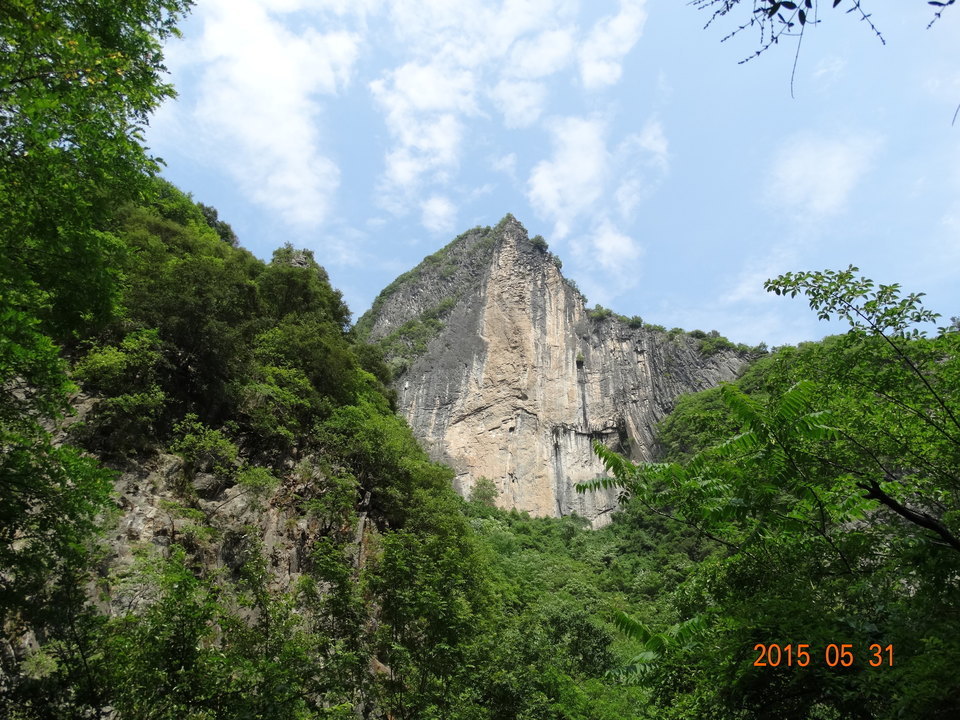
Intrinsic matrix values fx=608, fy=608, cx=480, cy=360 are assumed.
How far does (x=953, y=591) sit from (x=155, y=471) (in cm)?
1136

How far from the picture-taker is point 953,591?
4.63 meters

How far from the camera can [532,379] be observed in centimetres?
5419

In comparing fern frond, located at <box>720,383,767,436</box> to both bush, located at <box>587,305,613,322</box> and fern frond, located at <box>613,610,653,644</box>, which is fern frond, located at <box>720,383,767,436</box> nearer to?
fern frond, located at <box>613,610,653,644</box>

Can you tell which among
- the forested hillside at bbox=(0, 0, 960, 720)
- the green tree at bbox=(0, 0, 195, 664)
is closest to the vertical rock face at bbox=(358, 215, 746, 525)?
the forested hillside at bbox=(0, 0, 960, 720)

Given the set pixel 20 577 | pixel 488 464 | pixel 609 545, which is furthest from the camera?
pixel 488 464

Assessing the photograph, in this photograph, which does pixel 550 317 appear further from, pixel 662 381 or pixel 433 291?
pixel 433 291

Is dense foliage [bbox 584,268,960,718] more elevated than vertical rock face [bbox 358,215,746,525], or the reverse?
vertical rock face [bbox 358,215,746,525]

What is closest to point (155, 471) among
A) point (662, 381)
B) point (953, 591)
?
point (953, 591)
